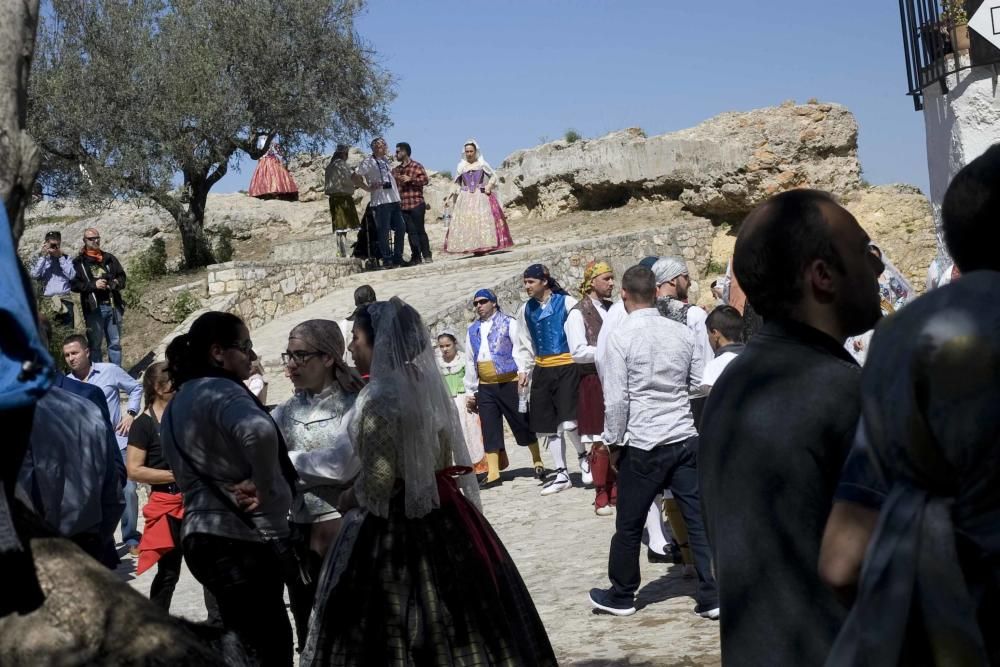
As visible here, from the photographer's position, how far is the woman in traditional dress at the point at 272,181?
105ft

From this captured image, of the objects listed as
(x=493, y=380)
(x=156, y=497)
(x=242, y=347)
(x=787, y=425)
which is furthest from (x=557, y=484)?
(x=787, y=425)

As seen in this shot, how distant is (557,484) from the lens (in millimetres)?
11359

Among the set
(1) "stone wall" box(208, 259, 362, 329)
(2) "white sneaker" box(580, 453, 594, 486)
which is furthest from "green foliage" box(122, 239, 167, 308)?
(2) "white sneaker" box(580, 453, 594, 486)

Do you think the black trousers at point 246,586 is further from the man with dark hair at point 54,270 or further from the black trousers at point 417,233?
the black trousers at point 417,233

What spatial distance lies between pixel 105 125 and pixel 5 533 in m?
23.6

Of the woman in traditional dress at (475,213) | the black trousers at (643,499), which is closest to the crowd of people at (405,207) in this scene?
the woman in traditional dress at (475,213)

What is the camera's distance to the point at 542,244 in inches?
915

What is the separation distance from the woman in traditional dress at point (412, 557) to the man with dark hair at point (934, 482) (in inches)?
110

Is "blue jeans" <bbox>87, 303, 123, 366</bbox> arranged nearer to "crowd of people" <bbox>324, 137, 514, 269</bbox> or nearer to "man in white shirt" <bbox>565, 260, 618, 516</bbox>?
"crowd of people" <bbox>324, 137, 514, 269</bbox>

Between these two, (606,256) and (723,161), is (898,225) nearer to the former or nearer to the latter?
(723,161)

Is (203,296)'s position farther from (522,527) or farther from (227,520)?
(227,520)

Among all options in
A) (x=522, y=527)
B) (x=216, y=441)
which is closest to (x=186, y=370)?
(x=216, y=441)

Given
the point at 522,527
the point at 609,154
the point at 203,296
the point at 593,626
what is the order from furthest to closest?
the point at 609,154, the point at 203,296, the point at 522,527, the point at 593,626

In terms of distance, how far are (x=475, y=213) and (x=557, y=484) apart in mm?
10929
